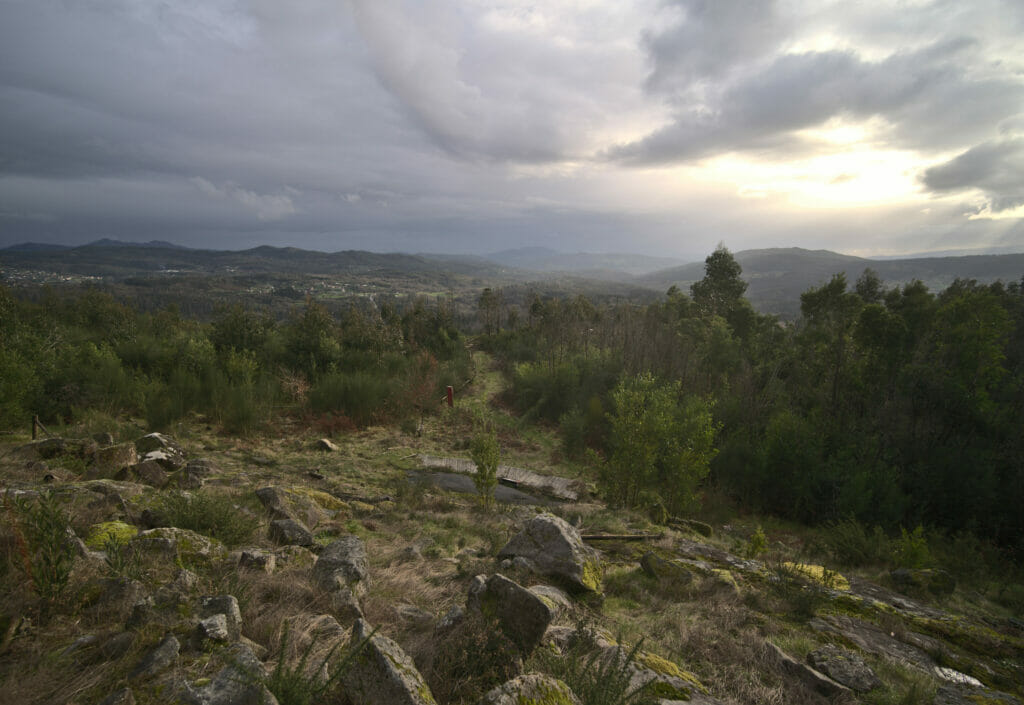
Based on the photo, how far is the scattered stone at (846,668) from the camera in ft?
13.4

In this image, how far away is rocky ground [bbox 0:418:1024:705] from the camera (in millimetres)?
2762

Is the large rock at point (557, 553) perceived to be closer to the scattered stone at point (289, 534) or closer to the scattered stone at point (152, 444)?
the scattered stone at point (289, 534)

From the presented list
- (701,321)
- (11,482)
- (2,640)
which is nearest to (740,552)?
(2,640)

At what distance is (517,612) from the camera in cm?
366

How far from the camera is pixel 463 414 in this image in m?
21.2

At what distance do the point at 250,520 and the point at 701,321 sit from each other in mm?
31767

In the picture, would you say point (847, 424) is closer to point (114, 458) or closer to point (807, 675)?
point (807, 675)

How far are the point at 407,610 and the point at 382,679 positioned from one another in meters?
1.85

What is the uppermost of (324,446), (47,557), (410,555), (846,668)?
(47,557)

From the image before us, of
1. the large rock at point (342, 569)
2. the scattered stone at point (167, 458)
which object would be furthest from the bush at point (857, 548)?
the scattered stone at point (167, 458)

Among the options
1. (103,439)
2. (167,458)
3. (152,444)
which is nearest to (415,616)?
(167,458)

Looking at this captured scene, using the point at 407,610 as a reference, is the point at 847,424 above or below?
below

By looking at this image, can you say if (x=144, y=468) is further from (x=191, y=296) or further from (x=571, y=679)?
(x=191, y=296)

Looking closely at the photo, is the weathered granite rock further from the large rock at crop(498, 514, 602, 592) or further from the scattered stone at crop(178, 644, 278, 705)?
the scattered stone at crop(178, 644, 278, 705)
